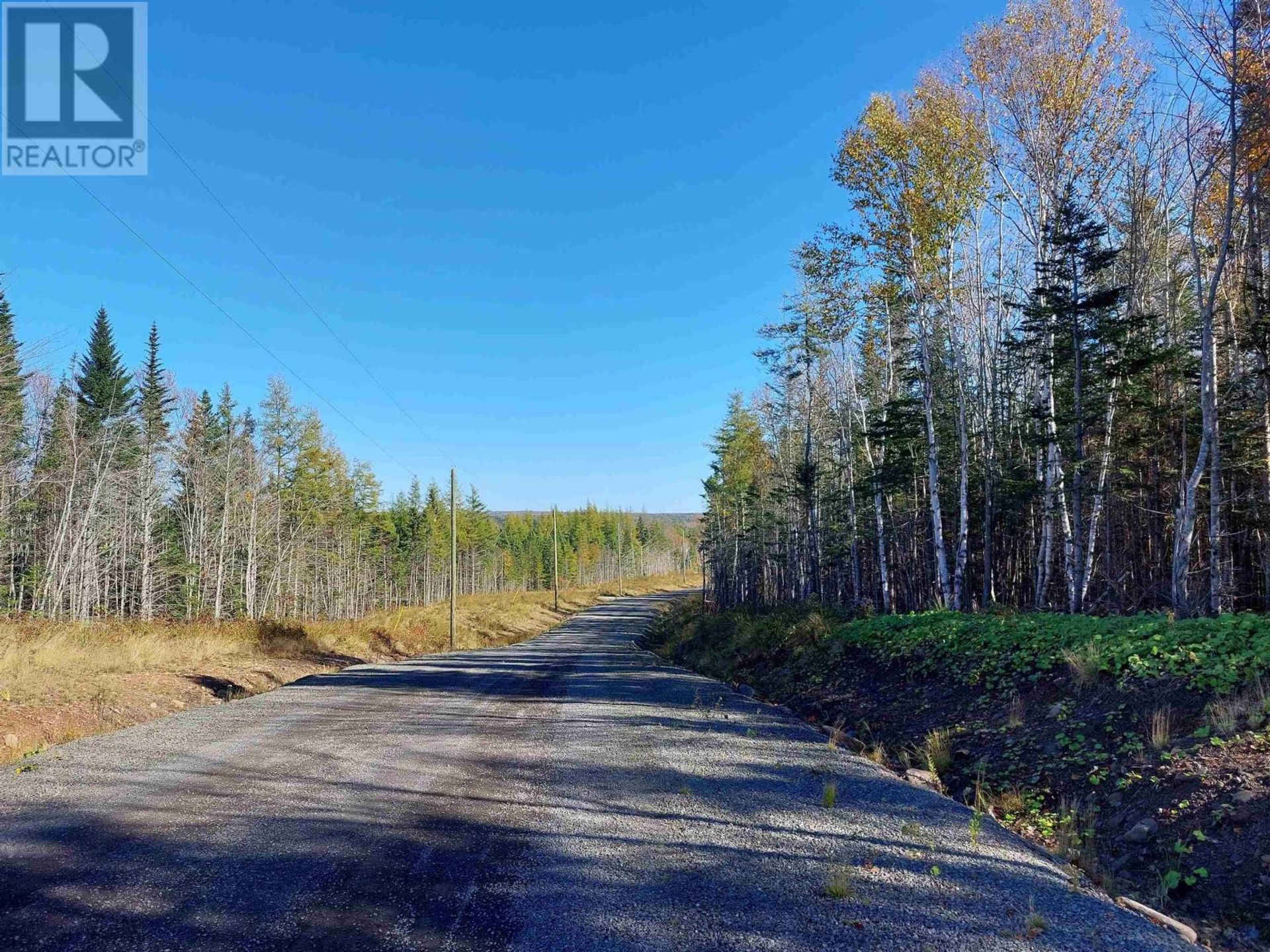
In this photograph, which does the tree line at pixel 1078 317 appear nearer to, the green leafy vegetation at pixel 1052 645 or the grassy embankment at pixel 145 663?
the green leafy vegetation at pixel 1052 645

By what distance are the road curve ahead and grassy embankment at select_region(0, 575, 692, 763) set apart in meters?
1.29

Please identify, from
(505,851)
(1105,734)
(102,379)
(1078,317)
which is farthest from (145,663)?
(102,379)

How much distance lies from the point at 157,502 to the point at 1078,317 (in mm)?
37321

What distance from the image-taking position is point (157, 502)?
104 feet

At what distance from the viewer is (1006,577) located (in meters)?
22.8

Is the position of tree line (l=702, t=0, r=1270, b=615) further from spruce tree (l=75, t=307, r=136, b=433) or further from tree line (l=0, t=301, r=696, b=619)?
spruce tree (l=75, t=307, r=136, b=433)

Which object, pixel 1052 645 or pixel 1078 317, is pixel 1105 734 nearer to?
pixel 1052 645

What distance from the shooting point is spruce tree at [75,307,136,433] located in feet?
110

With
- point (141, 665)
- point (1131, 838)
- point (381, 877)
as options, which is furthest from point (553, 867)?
point (141, 665)

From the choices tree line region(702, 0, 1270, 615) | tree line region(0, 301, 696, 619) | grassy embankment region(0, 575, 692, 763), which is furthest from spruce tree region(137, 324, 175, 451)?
tree line region(702, 0, 1270, 615)

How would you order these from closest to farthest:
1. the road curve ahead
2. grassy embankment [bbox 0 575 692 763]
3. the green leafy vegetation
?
1. the road curve ahead
2. the green leafy vegetation
3. grassy embankment [bbox 0 575 692 763]

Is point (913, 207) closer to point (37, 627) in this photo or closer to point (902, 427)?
point (902, 427)

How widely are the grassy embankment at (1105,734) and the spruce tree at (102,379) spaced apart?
37.8m

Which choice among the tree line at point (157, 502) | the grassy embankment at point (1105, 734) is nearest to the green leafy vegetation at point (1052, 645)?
the grassy embankment at point (1105, 734)
